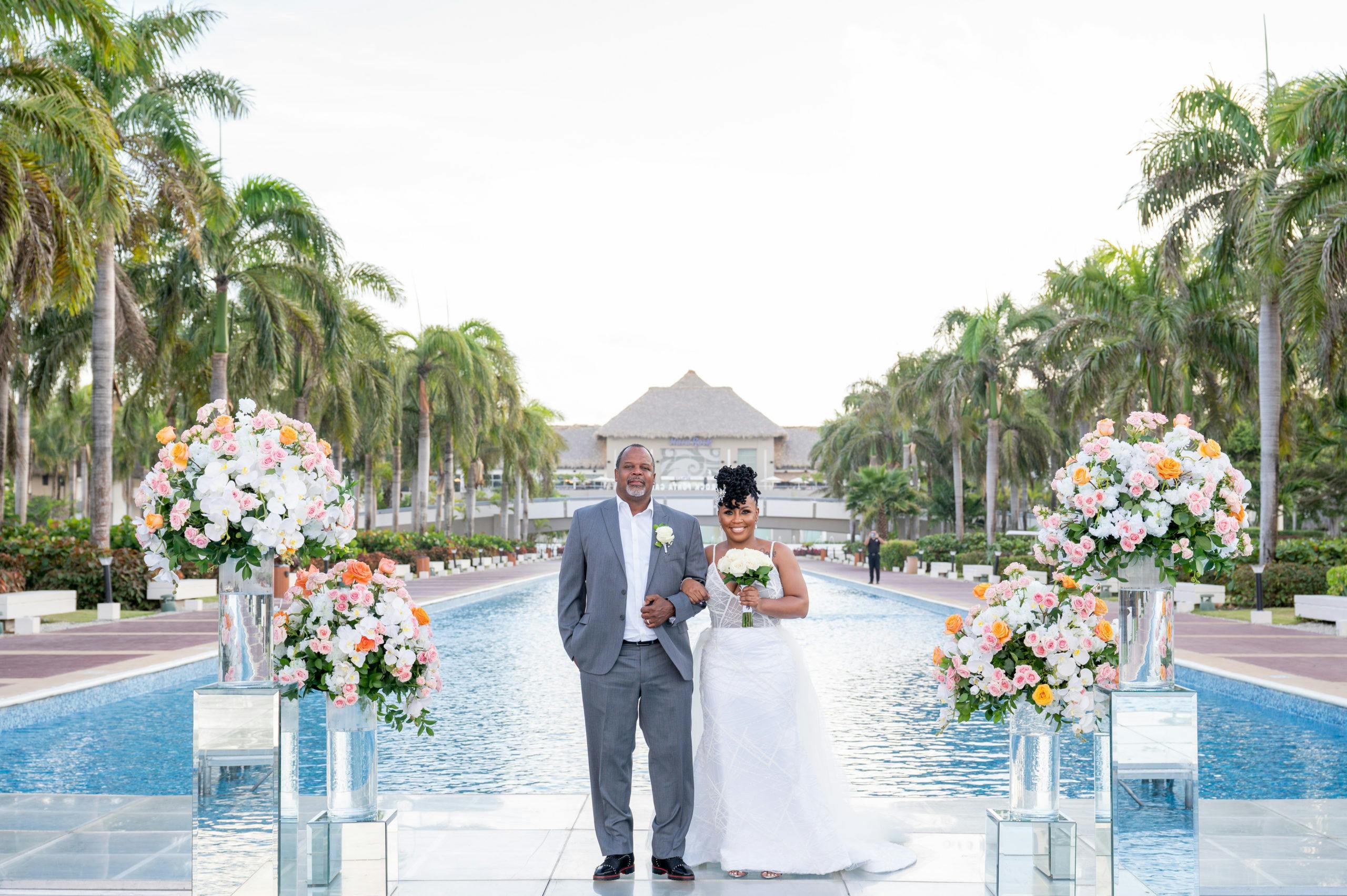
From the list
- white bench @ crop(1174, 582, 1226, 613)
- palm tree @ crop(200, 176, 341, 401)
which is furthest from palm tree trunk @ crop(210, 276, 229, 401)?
white bench @ crop(1174, 582, 1226, 613)

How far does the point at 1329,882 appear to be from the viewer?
4.66 metres

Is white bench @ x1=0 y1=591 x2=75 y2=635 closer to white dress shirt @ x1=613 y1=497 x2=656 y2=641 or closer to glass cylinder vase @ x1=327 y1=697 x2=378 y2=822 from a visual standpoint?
glass cylinder vase @ x1=327 y1=697 x2=378 y2=822

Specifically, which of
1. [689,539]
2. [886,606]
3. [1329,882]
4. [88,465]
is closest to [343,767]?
[689,539]

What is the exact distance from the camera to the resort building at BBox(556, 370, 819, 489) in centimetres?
8894

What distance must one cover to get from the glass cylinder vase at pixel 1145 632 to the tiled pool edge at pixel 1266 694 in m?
5.68

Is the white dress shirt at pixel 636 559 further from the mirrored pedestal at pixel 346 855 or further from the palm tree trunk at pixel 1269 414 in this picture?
the palm tree trunk at pixel 1269 414

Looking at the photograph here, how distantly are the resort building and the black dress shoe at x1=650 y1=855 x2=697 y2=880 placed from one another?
80.3 meters

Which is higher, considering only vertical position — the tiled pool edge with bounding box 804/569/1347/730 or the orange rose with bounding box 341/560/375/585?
the orange rose with bounding box 341/560/375/585

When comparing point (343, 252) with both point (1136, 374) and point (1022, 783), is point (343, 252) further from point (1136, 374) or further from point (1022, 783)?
point (1022, 783)

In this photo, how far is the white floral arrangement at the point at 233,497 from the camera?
4312 mm

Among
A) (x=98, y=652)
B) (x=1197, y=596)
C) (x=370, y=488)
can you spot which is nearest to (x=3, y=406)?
(x=370, y=488)

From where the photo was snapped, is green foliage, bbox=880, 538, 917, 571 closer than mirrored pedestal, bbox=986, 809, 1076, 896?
No

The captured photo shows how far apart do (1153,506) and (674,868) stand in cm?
230

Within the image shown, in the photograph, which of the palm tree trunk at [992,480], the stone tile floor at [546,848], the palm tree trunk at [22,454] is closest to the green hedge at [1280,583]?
the stone tile floor at [546,848]
